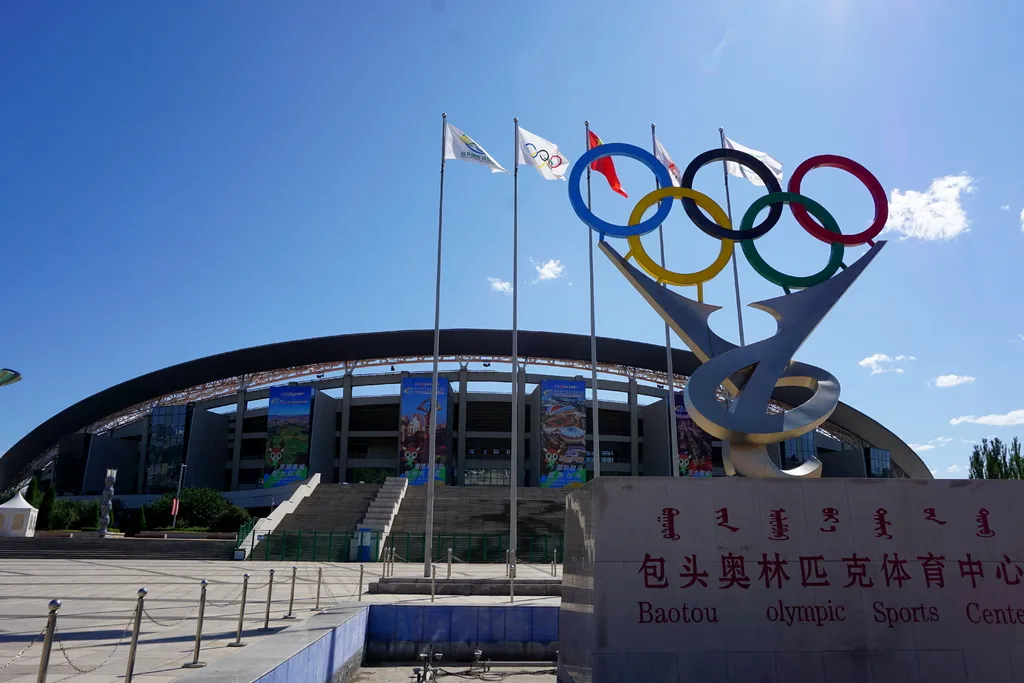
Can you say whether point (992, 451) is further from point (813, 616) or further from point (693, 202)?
point (813, 616)

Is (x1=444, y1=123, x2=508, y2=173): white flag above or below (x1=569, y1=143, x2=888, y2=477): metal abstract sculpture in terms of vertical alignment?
above

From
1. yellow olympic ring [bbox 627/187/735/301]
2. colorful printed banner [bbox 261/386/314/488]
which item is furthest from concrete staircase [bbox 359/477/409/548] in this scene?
yellow olympic ring [bbox 627/187/735/301]

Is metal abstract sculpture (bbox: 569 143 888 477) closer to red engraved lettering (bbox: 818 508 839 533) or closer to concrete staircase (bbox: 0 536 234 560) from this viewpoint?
red engraved lettering (bbox: 818 508 839 533)

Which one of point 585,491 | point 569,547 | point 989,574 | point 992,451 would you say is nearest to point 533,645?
point 569,547

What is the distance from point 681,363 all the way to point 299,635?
5155cm

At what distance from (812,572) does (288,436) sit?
45082 mm

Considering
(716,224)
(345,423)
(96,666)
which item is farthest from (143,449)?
(716,224)

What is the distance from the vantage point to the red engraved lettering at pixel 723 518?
7906mm

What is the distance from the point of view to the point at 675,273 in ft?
40.5

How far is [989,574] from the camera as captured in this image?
8.09 m

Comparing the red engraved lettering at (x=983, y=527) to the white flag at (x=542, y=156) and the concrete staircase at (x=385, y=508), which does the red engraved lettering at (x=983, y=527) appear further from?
the concrete staircase at (x=385, y=508)

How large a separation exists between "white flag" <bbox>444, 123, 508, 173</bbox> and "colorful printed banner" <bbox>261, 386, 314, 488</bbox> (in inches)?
1284

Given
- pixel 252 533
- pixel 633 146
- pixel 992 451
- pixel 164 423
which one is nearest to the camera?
pixel 633 146

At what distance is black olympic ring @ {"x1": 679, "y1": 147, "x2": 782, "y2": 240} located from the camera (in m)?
12.3
